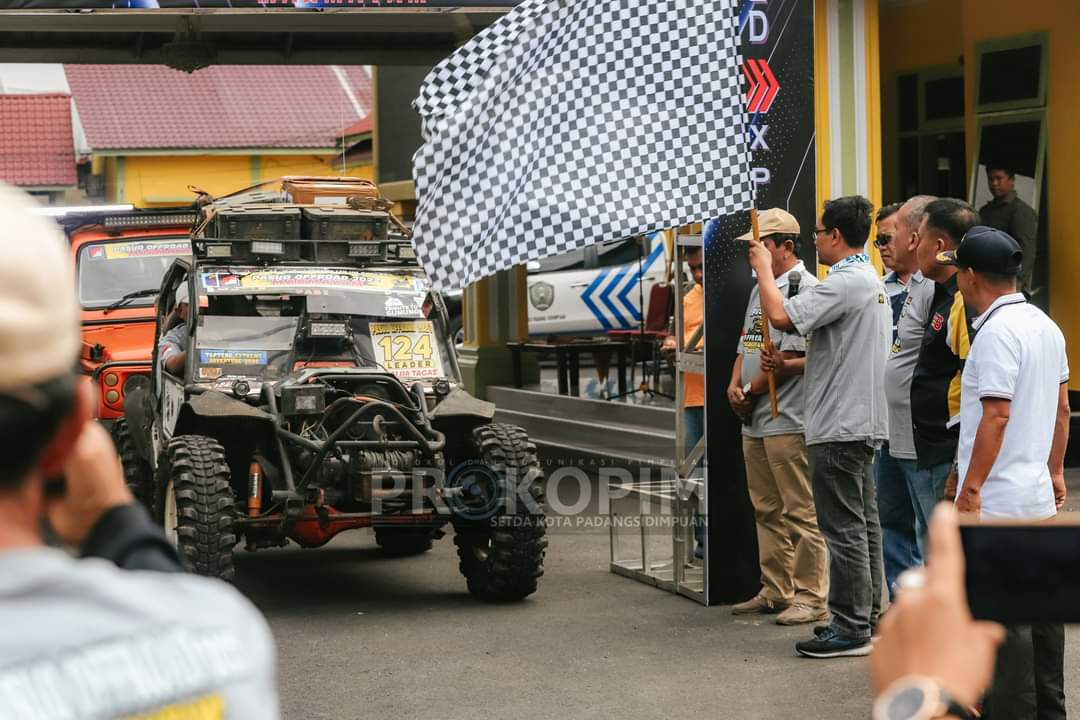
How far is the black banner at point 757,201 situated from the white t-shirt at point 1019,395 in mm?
3030

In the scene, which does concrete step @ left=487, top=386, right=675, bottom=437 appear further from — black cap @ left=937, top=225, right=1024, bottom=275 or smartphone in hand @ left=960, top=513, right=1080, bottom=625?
smartphone in hand @ left=960, top=513, right=1080, bottom=625

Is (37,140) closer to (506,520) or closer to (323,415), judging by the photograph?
(323,415)

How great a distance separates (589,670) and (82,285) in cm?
718

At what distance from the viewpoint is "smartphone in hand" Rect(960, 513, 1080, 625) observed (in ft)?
6.22

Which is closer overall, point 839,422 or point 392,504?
point 839,422

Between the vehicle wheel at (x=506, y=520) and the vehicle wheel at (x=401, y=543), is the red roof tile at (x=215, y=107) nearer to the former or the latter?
the vehicle wheel at (x=401, y=543)

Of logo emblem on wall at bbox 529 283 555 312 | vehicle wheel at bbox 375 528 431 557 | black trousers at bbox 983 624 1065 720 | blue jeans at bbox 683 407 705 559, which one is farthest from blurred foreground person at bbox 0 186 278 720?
logo emblem on wall at bbox 529 283 555 312

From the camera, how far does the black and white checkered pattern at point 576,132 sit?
259 inches

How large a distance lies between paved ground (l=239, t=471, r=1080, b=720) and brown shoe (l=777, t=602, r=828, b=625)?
74mm

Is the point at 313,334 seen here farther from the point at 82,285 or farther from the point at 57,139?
the point at 57,139

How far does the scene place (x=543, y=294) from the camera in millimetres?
22969

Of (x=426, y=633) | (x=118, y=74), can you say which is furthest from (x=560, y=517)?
(x=118, y=74)

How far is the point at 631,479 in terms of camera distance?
1299 cm

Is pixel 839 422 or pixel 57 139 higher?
pixel 57 139
